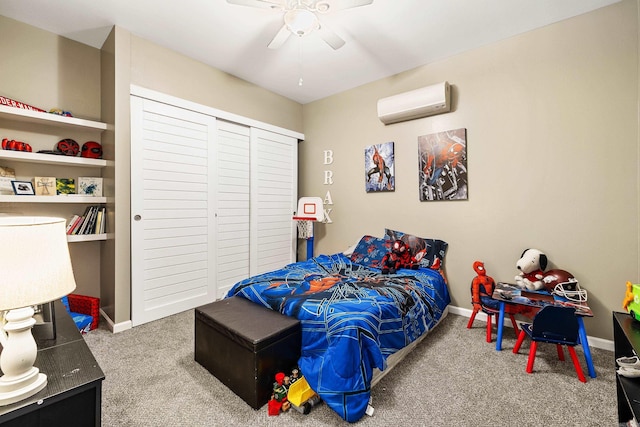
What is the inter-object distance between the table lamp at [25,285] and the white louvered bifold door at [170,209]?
5.82ft

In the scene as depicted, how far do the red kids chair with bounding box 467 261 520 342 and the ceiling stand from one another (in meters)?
2.14

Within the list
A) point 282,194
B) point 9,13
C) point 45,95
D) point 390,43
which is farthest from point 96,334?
point 390,43

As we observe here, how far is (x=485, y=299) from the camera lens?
240 centimetres

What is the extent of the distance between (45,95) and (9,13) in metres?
0.62

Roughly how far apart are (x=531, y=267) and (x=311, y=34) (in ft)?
9.32

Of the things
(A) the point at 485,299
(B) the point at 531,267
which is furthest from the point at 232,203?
(B) the point at 531,267

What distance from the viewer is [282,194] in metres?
4.00

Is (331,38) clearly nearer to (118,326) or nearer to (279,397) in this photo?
(279,397)

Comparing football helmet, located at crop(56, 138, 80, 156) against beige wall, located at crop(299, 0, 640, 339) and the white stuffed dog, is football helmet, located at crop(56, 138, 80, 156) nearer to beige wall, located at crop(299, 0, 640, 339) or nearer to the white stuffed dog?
beige wall, located at crop(299, 0, 640, 339)

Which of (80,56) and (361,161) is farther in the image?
(361,161)

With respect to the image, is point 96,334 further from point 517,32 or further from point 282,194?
point 517,32

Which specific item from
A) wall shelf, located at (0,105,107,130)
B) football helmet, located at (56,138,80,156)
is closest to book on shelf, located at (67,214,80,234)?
football helmet, located at (56,138,80,156)

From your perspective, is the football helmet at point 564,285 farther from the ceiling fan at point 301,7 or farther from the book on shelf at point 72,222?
the book on shelf at point 72,222

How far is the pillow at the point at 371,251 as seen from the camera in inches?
116
